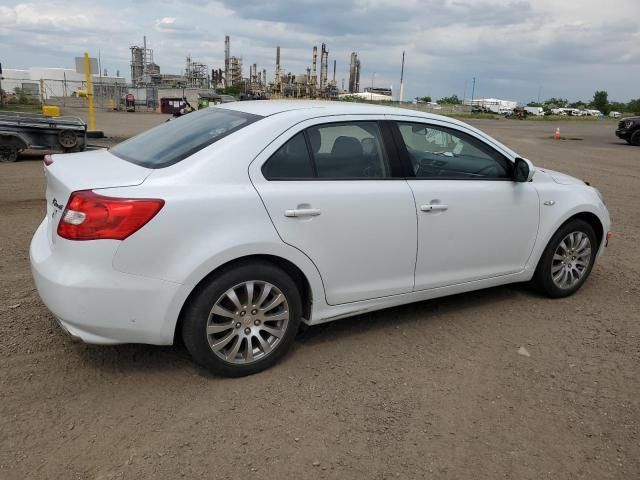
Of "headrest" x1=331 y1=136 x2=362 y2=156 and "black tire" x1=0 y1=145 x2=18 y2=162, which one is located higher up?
"headrest" x1=331 y1=136 x2=362 y2=156

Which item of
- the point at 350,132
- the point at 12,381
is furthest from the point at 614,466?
the point at 12,381

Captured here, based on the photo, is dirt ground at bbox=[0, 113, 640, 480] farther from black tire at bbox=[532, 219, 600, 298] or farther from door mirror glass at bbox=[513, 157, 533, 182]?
door mirror glass at bbox=[513, 157, 533, 182]

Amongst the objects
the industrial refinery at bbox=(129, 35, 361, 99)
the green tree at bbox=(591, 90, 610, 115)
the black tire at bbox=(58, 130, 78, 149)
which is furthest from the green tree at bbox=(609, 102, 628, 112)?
the black tire at bbox=(58, 130, 78, 149)

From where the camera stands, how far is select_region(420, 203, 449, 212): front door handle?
382 centimetres

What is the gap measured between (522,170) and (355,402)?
2.29 meters

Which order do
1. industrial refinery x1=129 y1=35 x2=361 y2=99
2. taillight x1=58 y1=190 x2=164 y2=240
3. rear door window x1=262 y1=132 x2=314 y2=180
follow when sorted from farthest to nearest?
industrial refinery x1=129 y1=35 x2=361 y2=99
rear door window x1=262 y1=132 x2=314 y2=180
taillight x1=58 y1=190 x2=164 y2=240

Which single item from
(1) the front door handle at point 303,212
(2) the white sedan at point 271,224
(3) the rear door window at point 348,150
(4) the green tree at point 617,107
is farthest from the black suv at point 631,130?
(4) the green tree at point 617,107

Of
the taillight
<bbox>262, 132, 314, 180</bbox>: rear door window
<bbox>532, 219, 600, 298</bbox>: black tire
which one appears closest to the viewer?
the taillight

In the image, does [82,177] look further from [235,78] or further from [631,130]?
[235,78]

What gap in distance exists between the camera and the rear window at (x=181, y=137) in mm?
3320

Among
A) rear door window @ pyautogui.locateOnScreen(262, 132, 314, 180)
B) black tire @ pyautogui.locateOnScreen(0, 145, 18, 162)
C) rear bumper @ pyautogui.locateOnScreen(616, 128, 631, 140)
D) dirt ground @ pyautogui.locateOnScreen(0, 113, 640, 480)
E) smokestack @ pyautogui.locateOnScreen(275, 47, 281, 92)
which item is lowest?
dirt ground @ pyautogui.locateOnScreen(0, 113, 640, 480)

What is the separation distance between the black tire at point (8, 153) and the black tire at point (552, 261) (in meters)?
11.3

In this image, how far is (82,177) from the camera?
313cm

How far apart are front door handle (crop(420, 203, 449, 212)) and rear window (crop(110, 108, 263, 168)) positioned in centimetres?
128
